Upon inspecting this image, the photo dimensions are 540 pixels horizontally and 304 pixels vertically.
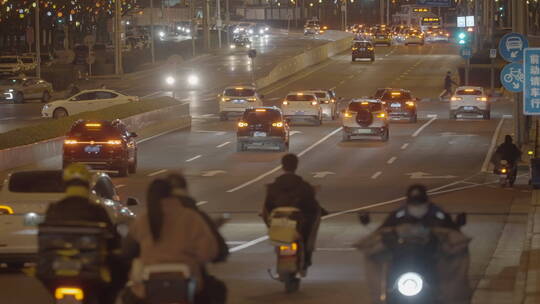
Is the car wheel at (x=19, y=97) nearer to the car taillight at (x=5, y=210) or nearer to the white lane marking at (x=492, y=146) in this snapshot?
the white lane marking at (x=492, y=146)

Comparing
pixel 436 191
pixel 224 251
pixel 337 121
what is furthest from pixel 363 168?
pixel 224 251

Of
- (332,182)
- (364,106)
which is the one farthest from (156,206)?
(364,106)

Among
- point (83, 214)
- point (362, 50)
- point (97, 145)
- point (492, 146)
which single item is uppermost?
point (83, 214)

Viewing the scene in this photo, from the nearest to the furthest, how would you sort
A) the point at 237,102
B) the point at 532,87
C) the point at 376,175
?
the point at 532,87 < the point at 376,175 < the point at 237,102

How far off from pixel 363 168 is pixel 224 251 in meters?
27.7

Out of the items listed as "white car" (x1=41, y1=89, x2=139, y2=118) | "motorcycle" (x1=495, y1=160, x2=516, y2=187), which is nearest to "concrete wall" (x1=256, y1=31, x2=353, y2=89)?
"white car" (x1=41, y1=89, x2=139, y2=118)

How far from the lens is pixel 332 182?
110 feet

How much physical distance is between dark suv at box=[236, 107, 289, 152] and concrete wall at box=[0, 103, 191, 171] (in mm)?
6059

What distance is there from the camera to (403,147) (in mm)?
45062

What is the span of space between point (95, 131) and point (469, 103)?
27438 millimetres

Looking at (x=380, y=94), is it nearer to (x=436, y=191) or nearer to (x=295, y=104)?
(x=295, y=104)

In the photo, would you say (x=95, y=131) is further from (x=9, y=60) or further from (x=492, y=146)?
(x=9, y=60)

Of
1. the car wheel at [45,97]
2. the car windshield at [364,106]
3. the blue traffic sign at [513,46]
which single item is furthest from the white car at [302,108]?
the blue traffic sign at [513,46]

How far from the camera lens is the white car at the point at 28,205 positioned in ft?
57.0
